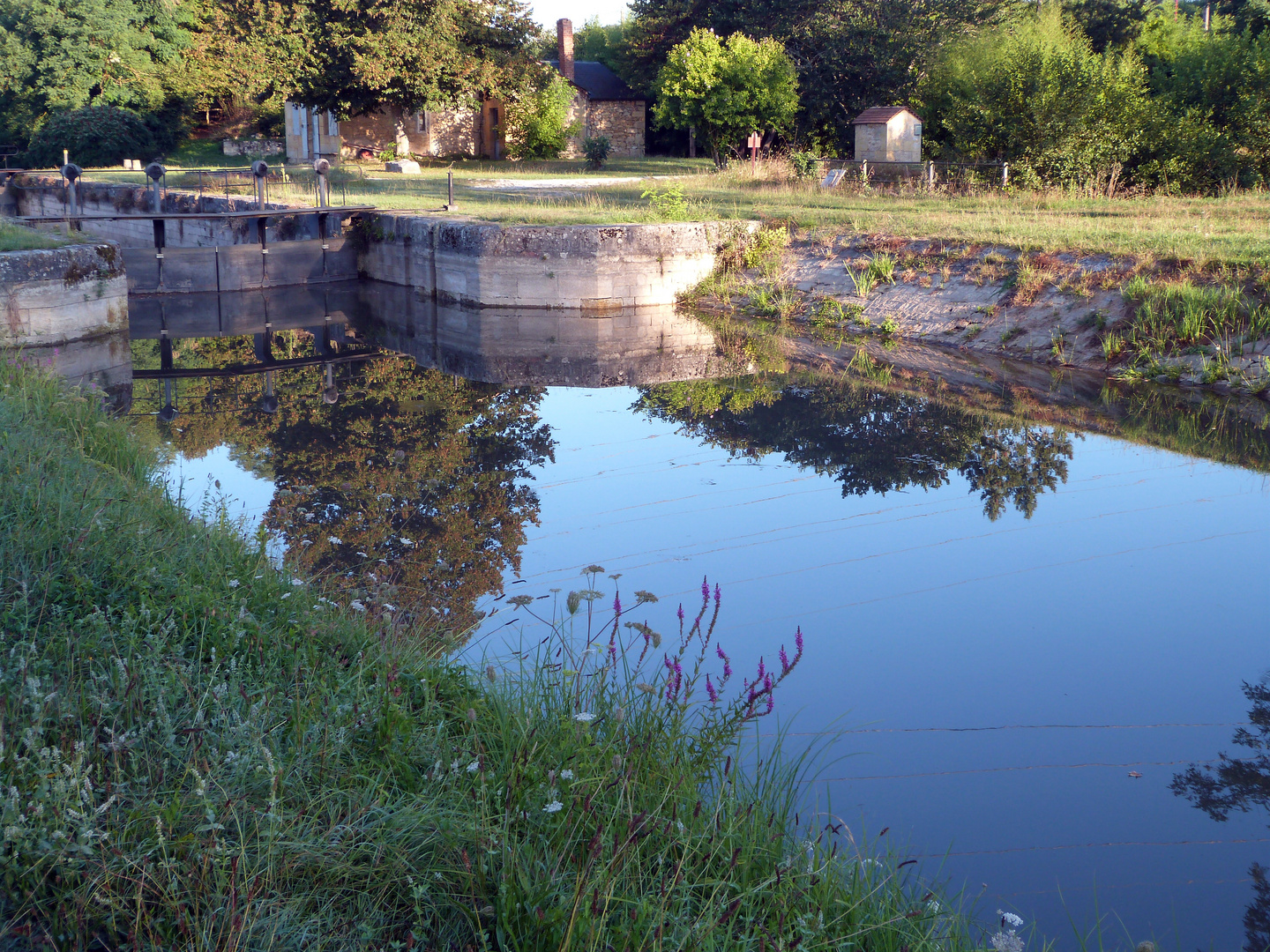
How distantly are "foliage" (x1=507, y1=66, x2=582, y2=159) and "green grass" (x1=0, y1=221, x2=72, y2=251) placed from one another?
66.1ft

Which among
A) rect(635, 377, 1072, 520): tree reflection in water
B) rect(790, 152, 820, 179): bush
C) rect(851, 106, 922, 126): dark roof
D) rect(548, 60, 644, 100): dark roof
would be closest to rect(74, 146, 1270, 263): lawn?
rect(790, 152, 820, 179): bush

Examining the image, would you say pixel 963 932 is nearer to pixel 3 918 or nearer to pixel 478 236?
pixel 3 918

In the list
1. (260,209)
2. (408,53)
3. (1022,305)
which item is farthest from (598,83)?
(1022,305)

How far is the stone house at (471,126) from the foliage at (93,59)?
18.7 ft

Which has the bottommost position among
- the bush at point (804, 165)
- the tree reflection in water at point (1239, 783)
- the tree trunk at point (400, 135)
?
the tree reflection in water at point (1239, 783)

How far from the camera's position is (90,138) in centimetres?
3650

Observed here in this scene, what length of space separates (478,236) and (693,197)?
5559mm

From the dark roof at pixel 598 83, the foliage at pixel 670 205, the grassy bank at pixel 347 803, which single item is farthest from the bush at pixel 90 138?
the grassy bank at pixel 347 803

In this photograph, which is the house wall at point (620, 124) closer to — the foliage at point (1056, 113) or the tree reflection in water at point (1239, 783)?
the foliage at point (1056, 113)

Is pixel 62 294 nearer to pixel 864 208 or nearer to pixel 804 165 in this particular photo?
pixel 864 208

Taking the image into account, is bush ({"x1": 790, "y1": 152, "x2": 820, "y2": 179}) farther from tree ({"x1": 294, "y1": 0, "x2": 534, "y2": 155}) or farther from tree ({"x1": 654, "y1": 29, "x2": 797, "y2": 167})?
tree ({"x1": 294, "y1": 0, "x2": 534, "y2": 155})

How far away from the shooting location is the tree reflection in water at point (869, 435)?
8.69 metres

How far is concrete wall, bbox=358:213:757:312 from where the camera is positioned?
1675 centimetres

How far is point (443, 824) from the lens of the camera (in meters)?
2.88
